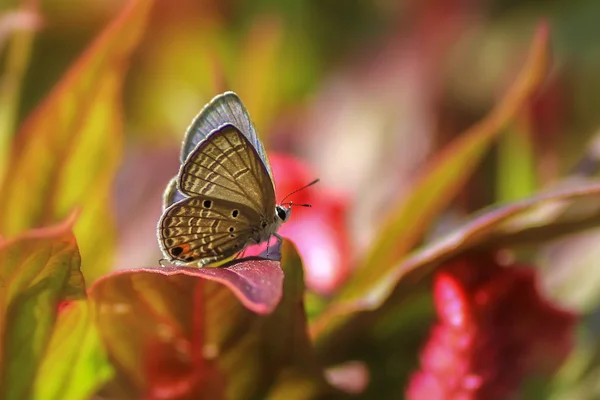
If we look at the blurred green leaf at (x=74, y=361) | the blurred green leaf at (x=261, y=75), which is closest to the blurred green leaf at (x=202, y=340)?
the blurred green leaf at (x=74, y=361)

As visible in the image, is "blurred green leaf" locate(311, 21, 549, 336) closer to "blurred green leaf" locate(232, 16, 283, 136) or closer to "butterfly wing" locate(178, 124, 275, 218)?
"butterfly wing" locate(178, 124, 275, 218)

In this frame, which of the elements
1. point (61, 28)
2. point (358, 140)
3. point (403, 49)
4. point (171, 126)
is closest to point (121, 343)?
point (358, 140)

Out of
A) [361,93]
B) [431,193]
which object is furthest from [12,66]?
[361,93]

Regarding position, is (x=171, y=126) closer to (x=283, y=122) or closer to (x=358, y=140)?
(x=283, y=122)

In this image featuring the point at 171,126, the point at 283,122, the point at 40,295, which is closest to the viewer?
the point at 40,295

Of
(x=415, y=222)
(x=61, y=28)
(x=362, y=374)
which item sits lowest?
(x=362, y=374)

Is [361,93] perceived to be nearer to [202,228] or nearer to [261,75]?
[261,75]

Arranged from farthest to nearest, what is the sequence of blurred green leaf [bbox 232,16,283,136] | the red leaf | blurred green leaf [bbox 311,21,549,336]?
blurred green leaf [bbox 232,16,283,136] → blurred green leaf [bbox 311,21,549,336] → the red leaf

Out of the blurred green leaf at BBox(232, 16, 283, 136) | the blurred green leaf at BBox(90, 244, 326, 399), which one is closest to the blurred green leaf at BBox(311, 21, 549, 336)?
the blurred green leaf at BBox(90, 244, 326, 399)
